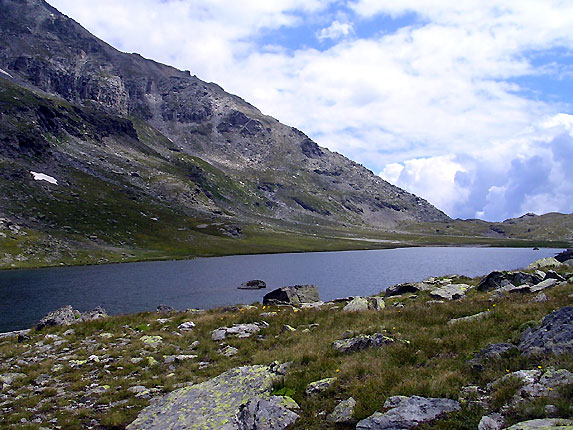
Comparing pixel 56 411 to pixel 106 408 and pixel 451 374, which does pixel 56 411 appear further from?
pixel 451 374

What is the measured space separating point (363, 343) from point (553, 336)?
6.56 metres

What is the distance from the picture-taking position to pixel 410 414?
375 inches

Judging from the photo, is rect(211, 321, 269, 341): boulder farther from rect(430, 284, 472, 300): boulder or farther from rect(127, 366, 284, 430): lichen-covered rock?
rect(430, 284, 472, 300): boulder

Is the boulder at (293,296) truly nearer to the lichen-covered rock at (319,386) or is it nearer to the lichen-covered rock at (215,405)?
the lichen-covered rock at (215,405)

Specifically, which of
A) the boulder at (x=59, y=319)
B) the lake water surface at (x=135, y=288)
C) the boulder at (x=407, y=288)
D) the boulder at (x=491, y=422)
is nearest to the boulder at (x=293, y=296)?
the boulder at (x=407, y=288)

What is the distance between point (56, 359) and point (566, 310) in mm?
24811

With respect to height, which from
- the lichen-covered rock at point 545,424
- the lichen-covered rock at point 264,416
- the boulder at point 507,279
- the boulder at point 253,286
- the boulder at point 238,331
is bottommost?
the boulder at point 253,286

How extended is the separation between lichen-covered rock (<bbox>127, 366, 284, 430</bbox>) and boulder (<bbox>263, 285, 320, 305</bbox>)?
24970 millimetres

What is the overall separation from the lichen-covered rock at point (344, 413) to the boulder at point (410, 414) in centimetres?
67

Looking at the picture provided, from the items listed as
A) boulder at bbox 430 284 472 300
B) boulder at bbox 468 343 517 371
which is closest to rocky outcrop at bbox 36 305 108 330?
boulder at bbox 430 284 472 300

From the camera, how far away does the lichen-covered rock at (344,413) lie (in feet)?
33.8

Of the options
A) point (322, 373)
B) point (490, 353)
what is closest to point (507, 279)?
point (490, 353)

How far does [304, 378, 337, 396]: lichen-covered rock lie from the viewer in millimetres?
12055

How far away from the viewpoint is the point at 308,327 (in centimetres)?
2252
